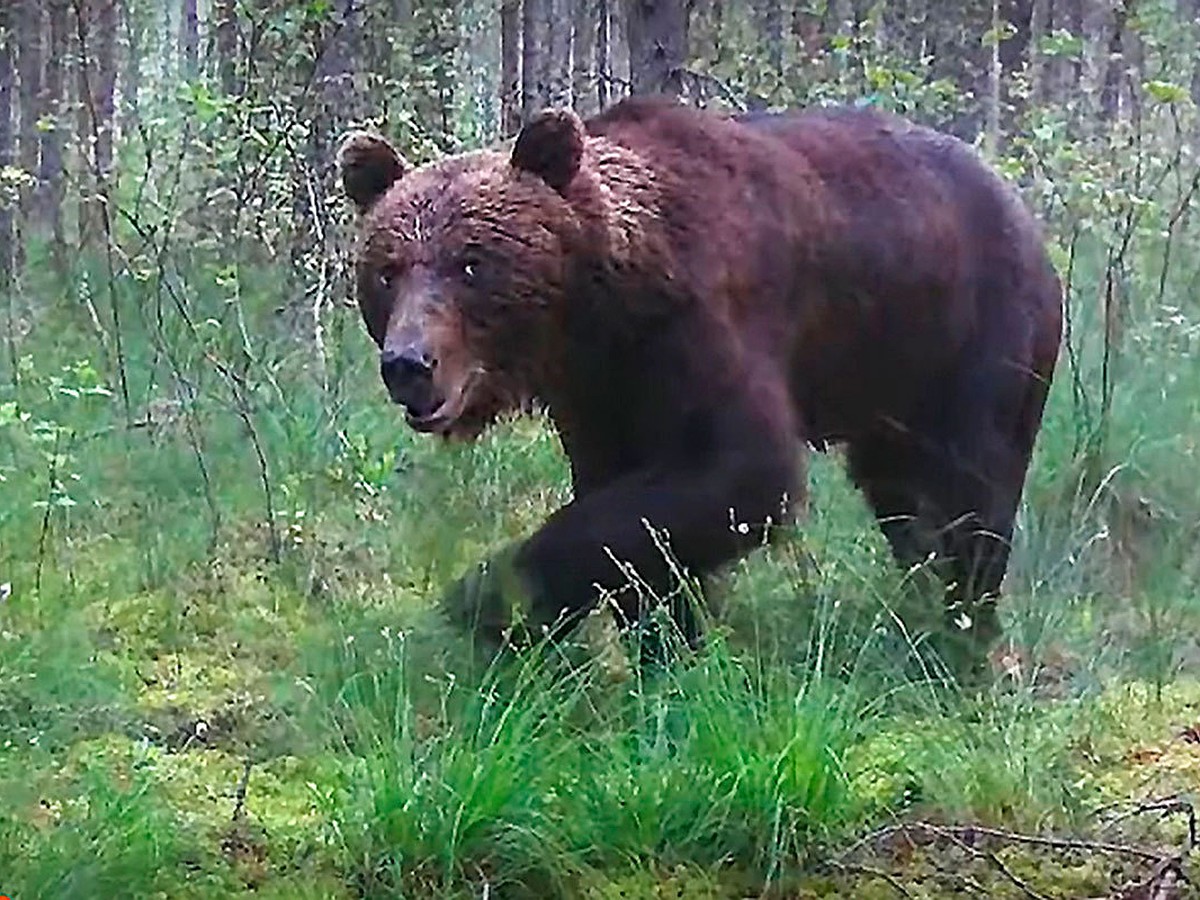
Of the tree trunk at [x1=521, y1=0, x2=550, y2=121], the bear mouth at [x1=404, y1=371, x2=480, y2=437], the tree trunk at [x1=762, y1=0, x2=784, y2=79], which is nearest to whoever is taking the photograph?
the bear mouth at [x1=404, y1=371, x2=480, y2=437]

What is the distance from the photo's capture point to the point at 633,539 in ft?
15.1

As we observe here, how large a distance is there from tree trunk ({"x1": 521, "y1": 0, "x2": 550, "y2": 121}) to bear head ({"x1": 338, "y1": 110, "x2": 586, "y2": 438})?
3.67 m

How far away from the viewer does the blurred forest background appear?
3.20 meters

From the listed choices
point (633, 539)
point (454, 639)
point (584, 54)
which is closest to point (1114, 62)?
point (584, 54)

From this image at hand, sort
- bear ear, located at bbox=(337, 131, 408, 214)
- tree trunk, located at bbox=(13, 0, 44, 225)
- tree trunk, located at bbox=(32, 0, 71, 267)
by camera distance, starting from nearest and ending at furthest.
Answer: bear ear, located at bbox=(337, 131, 408, 214)
tree trunk, located at bbox=(32, 0, 71, 267)
tree trunk, located at bbox=(13, 0, 44, 225)

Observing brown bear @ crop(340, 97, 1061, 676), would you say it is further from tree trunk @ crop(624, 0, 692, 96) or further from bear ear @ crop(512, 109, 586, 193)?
tree trunk @ crop(624, 0, 692, 96)

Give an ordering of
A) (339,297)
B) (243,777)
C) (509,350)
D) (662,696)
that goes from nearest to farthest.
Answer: (662,696)
(243,777)
(509,350)
(339,297)

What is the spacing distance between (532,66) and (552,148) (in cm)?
984

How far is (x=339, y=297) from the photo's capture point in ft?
26.5

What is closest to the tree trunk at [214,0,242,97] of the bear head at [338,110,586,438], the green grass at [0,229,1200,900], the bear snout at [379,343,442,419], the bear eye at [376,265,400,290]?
the green grass at [0,229,1200,900]

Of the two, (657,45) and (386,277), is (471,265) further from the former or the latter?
(657,45)

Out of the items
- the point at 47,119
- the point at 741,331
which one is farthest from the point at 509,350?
the point at 47,119

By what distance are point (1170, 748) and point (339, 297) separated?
481 cm

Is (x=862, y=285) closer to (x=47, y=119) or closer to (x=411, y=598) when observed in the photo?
(x=411, y=598)
